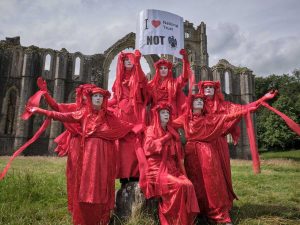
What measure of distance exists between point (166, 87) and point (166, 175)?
6.02 feet

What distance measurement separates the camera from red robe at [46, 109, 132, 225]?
443 cm

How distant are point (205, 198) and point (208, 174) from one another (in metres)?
0.41

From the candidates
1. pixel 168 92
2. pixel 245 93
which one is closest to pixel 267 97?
pixel 168 92

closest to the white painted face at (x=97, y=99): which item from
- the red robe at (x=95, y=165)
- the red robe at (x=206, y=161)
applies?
the red robe at (x=95, y=165)

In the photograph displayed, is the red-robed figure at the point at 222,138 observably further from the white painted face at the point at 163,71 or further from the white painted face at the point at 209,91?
the white painted face at the point at 163,71

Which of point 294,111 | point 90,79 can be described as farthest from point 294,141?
point 90,79

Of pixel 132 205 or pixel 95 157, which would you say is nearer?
pixel 95 157

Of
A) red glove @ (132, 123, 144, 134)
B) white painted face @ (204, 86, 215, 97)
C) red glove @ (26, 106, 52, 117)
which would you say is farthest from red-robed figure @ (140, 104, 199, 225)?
red glove @ (26, 106, 52, 117)

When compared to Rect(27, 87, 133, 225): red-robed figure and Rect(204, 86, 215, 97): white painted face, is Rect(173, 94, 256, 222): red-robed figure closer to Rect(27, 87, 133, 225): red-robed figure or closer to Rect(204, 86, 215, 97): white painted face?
Rect(204, 86, 215, 97): white painted face

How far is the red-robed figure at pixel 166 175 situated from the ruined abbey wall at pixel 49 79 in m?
20.4

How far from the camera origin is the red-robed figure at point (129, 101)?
502cm

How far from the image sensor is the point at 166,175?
4484mm

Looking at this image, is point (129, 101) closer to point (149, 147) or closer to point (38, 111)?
point (149, 147)

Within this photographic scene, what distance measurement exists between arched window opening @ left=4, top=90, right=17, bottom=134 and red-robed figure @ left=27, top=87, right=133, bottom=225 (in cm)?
2256
